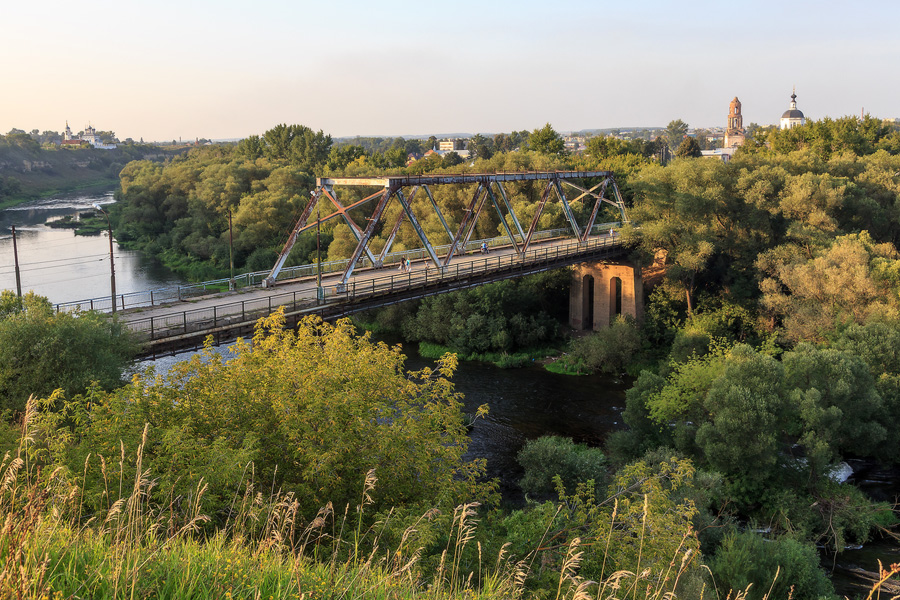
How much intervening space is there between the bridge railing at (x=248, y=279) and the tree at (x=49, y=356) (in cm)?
174

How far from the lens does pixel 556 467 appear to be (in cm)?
2673

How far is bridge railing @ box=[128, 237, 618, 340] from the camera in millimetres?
28125

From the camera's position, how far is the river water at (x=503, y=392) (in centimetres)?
3114

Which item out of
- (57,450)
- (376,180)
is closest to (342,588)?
(57,450)

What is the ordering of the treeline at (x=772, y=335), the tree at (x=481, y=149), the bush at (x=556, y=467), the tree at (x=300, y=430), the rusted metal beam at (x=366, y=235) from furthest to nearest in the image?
the tree at (x=481, y=149), the rusted metal beam at (x=366, y=235), the treeline at (x=772, y=335), the bush at (x=556, y=467), the tree at (x=300, y=430)

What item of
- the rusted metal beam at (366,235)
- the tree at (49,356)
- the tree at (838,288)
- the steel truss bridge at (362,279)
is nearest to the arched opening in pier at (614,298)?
the steel truss bridge at (362,279)

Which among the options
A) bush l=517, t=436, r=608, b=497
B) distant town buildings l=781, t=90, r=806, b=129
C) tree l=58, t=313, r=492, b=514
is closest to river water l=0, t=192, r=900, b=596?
bush l=517, t=436, r=608, b=497

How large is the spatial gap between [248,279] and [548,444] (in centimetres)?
1955

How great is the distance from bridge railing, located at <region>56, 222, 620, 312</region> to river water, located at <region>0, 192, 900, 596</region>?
4822mm

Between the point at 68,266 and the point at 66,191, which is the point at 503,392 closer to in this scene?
the point at 68,266

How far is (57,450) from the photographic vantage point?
11664mm

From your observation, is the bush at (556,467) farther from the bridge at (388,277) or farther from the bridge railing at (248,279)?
the bridge railing at (248,279)

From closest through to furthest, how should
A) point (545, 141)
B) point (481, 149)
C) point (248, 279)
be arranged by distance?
point (248, 279) → point (545, 141) → point (481, 149)

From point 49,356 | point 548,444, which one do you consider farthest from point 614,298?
point 49,356
